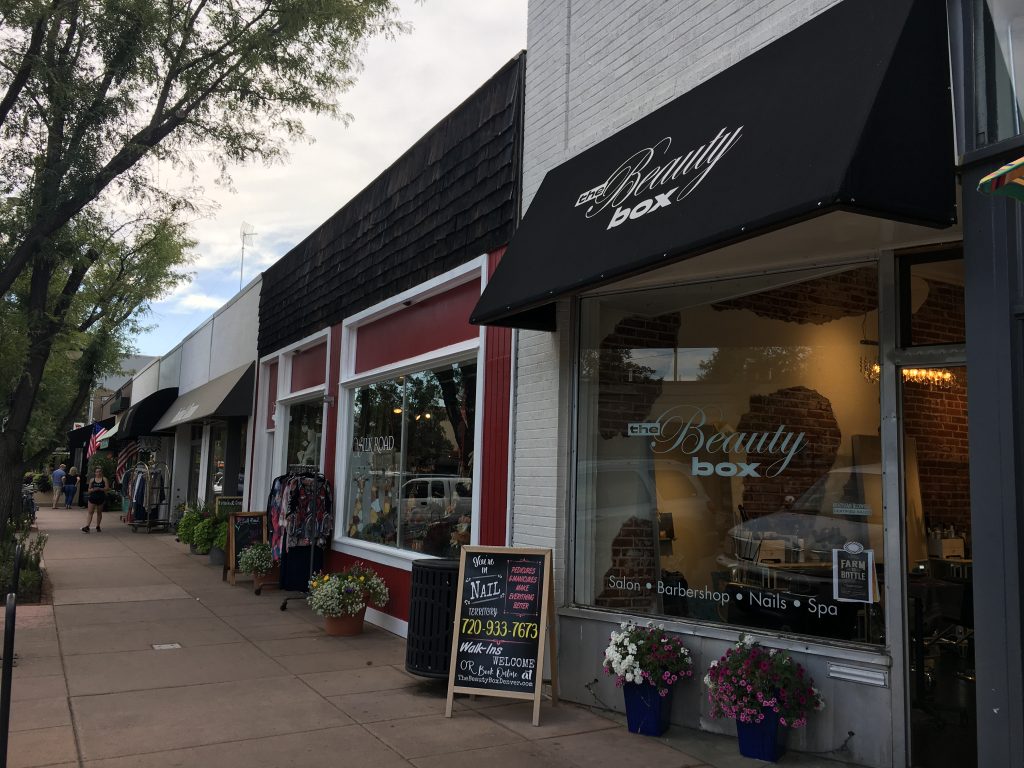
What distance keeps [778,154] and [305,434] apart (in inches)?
403

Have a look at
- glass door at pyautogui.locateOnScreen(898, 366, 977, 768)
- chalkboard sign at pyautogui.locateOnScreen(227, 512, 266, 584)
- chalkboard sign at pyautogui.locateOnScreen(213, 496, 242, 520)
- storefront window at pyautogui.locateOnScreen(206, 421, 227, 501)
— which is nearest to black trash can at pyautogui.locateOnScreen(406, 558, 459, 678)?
glass door at pyautogui.locateOnScreen(898, 366, 977, 768)

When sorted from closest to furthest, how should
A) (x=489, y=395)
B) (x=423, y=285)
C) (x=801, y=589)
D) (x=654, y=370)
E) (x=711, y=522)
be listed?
Result: (x=801, y=589)
(x=711, y=522)
(x=654, y=370)
(x=489, y=395)
(x=423, y=285)

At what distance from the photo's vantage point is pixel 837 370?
17.2 ft

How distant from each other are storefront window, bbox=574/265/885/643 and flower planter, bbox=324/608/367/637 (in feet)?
10.3

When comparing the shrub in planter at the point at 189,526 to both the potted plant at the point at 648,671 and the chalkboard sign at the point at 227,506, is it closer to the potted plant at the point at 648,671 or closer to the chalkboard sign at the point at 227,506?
the chalkboard sign at the point at 227,506

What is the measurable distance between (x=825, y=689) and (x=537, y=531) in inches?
102

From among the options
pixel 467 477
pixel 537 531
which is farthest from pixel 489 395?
pixel 537 531

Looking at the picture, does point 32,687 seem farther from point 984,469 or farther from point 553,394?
point 984,469

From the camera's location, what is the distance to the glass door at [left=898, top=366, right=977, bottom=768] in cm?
499

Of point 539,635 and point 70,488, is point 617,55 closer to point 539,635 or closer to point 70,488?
point 539,635

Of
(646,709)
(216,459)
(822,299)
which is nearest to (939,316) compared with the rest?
(822,299)

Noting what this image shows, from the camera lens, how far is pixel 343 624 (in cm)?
861

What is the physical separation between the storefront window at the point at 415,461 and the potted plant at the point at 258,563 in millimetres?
1517

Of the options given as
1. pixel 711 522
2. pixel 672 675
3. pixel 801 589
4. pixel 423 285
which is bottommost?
pixel 672 675
